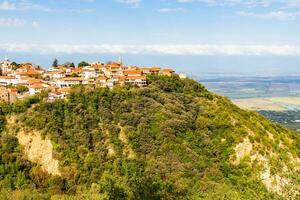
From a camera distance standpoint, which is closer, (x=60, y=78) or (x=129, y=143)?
(x=129, y=143)

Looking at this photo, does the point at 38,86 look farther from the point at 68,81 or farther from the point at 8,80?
the point at 8,80

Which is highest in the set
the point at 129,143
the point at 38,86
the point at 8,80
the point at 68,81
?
the point at 68,81

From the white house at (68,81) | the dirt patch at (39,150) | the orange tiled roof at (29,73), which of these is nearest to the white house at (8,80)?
the orange tiled roof at (29,73)

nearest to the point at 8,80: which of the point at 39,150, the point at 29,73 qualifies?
the point at 29,73

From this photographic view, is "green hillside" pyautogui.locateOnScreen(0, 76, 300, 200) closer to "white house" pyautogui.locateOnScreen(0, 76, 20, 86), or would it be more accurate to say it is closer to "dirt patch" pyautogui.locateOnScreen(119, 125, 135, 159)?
"dirt patch" pyautogui.locateOnScreen(119, 125, 135, 159)

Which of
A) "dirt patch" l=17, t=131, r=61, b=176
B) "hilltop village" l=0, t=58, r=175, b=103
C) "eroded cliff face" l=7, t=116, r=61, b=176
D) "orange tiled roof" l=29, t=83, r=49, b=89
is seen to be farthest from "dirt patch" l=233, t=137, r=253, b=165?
"orange tiled roof" l=29, t=83, r=49, b=89

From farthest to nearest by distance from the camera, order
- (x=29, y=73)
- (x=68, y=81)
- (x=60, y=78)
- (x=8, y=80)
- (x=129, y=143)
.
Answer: (x=29, y=73) < (x=8, y=80) < (x=60, y=78) < (x=68, y=81) < (x=129, y=143)

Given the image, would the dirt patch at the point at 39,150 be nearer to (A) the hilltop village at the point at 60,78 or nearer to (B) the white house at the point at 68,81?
(A) the hilltop village at the point at 60,78
